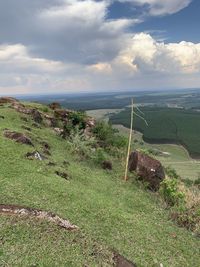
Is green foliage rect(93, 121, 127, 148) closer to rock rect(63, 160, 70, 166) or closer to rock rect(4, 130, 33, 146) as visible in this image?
rock rect(63, 160, 70, 166)

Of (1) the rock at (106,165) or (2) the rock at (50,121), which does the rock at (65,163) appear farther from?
(2) the rock at (50,121)

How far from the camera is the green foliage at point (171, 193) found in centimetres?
2483

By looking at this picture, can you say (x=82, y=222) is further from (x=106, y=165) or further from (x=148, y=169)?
(x=106, y=165)

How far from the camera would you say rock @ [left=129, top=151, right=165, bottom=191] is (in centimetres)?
2839

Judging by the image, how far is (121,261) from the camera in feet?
47.6

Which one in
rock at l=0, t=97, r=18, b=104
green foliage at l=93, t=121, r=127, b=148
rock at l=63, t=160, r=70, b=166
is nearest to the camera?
rock at l=63, t=160, r=70, b=166

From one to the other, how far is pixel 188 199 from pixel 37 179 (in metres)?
10.3

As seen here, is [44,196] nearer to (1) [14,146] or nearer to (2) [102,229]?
(2) [102,229]

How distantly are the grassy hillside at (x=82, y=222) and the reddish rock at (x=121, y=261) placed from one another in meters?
0.26

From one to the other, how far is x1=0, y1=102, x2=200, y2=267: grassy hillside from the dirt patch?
15.8 inches

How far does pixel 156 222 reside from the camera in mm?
20688

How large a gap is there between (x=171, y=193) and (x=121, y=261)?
38.3 ft

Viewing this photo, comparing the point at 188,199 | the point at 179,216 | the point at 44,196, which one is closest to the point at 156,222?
the point at 179,216

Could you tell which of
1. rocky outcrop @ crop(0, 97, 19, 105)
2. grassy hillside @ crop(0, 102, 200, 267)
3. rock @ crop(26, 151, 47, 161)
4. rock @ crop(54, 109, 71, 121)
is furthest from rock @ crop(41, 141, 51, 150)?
rocky outcrop @ crop(0, 97, 19, 105)
